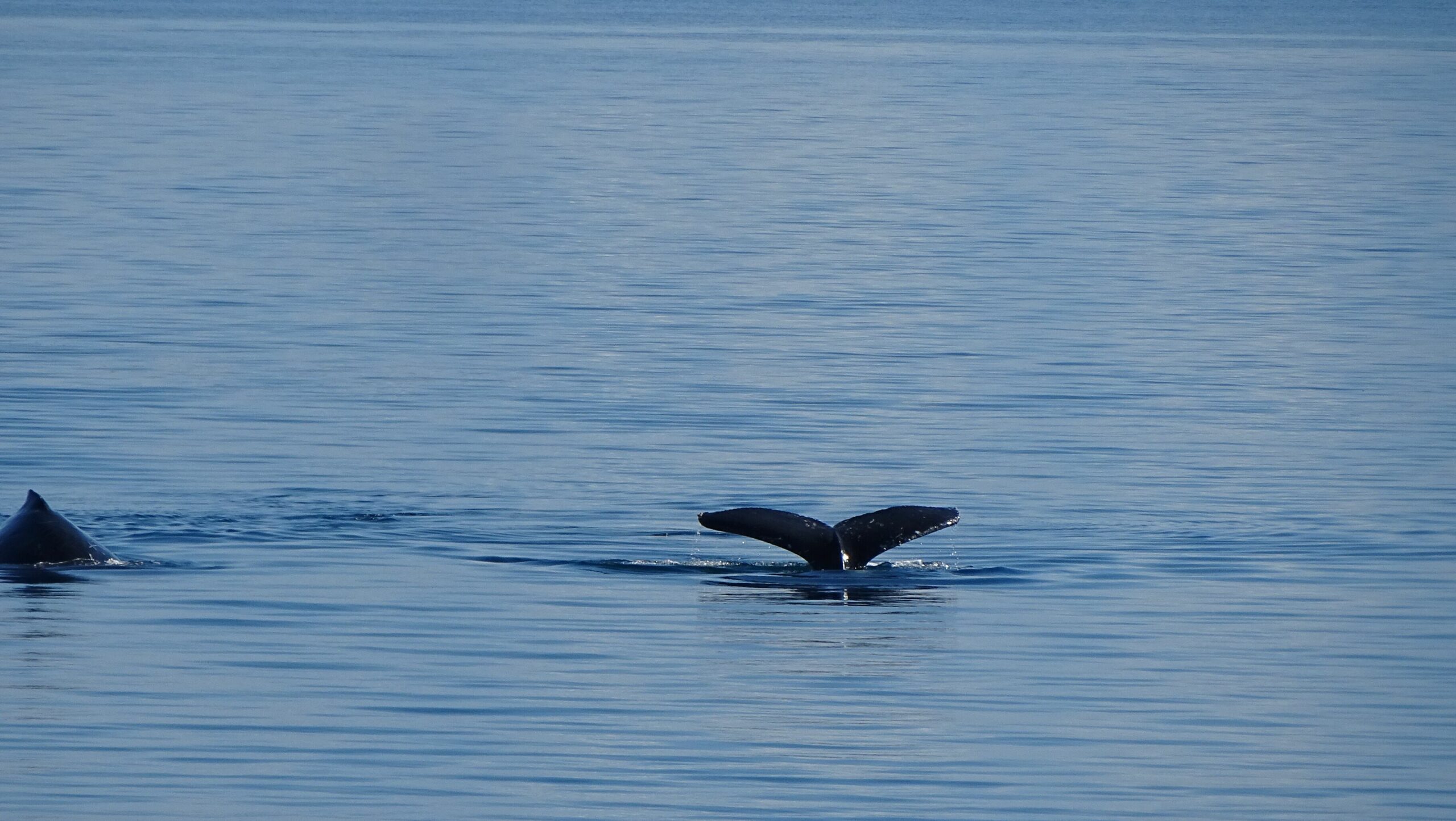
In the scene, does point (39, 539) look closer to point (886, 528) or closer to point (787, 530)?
point (787, 530)

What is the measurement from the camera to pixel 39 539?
1362 cm

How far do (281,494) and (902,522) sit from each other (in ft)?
15.9

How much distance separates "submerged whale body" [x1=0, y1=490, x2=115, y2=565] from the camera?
13484 mm

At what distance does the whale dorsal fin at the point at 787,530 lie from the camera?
12.9 metres

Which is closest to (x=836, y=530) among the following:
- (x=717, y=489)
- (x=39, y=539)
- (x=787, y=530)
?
(x=787, y=530)

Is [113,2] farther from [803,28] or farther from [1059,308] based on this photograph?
[1059,308]

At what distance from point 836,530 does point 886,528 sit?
0.35 metres

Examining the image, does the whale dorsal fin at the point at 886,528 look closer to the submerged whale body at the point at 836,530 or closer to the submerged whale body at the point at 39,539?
the submerged whale body at the point at 836,530

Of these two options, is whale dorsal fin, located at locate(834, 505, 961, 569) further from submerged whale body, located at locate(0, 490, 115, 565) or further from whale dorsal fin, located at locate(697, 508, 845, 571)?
submerged whale body, located at locate(0, 490, 115, 565)

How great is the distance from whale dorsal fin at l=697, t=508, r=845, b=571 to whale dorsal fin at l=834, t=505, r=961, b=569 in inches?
2.9

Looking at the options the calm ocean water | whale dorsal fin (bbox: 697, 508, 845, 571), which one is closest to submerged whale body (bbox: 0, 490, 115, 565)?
the calm ocean water

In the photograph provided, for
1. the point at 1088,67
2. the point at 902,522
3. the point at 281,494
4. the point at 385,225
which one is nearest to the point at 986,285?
the point at 385,225

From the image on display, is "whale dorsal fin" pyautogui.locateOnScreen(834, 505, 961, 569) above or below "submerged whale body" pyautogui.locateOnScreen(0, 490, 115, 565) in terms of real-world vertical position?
above

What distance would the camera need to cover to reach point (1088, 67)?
335 feet
